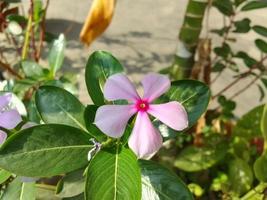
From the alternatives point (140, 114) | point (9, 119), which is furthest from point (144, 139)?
point (9, 119)

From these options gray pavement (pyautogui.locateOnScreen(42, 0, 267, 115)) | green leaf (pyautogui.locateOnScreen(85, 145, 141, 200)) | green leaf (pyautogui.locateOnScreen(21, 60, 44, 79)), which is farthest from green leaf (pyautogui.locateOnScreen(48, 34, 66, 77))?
Result: gray pavement (pyautogui.locateOnScreen(42, 0, 267, 115))

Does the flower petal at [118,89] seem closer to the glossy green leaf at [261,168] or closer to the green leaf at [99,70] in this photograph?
the green leaf at [99,70]

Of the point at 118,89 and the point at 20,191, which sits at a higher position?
the point at 118,89

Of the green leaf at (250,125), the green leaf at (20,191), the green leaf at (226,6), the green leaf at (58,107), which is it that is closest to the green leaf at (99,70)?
the green leaf at (58,107)

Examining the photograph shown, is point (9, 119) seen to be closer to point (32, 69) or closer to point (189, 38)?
point (32, 69)

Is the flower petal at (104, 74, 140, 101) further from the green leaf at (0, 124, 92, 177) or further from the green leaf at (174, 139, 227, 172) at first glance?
the green leaf at (174, 139, 227, 172)

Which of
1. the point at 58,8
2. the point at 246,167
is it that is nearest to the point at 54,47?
the point at 246,167

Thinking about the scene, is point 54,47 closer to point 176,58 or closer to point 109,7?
point 109,7
